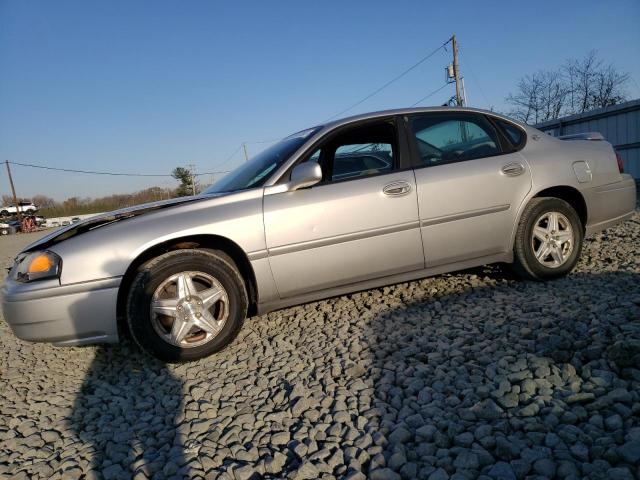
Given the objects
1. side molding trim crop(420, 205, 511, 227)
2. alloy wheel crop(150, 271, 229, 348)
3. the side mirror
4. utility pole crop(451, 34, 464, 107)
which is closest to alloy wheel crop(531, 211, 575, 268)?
side molding trim crop(420, 205, 511, 227)

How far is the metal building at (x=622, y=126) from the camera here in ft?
33.0

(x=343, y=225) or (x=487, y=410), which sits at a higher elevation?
(x=343, y=225)

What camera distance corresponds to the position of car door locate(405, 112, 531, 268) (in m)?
3.20

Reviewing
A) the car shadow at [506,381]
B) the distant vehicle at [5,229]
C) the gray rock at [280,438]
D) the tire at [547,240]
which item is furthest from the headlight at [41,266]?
the distant vehicle at [5,229]

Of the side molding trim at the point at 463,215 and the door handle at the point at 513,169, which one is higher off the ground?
the door handle at the point at 513,169

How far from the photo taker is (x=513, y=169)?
3395 mm

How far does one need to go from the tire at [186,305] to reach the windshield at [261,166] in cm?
67

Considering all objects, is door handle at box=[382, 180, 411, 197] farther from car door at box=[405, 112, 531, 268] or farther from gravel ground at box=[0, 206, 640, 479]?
gravel ground at box=[0, 206, 640, 479]

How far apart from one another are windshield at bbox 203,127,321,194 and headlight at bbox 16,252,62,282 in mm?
1269

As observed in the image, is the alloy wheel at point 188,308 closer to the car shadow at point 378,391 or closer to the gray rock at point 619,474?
the car shadow at point 378,391

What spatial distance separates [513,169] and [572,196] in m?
0.73

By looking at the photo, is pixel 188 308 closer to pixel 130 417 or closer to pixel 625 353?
pixel 130 417

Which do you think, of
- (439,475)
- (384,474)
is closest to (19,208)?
(384,474)

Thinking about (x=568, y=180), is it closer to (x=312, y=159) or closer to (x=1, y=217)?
(x=312, y=159)
